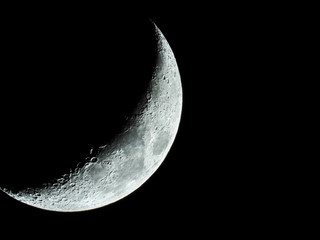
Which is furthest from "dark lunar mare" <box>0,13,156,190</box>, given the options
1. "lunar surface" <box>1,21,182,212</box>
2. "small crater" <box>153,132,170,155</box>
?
Answer: "small crater" <box>153,132,170,155</box>

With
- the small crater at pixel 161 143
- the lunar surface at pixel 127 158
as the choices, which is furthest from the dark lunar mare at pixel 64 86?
the small crater at pixel 161 143

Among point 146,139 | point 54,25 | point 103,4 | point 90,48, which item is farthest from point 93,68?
point 146,139

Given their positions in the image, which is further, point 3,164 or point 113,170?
point 113,170

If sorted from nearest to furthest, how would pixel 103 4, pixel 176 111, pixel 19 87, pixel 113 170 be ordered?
pixel 19 87 → pixel 103 4 → pixel 113 170 → pixel 176 111

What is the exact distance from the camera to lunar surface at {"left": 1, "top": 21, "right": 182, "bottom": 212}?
1.92m

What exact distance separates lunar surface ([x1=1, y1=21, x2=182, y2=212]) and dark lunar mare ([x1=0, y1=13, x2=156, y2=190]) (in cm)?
12

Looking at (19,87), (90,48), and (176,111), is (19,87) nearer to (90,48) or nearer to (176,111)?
(90,48)

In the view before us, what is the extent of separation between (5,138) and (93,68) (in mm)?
705

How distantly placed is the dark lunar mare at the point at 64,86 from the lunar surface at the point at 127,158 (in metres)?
0.12

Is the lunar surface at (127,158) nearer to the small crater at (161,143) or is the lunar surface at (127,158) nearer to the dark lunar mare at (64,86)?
the small crater at (161,143)

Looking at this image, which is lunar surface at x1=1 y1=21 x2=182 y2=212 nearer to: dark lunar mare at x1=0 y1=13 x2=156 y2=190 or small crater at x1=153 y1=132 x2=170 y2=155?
small crater at x1=153 y1=132 x2=170 y2=155

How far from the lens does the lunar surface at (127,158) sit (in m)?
1.92

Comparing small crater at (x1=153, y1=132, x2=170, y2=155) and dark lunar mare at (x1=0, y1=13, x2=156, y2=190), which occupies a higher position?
dark lunar mare at (x1=0, y1=13, x2=156, y2=190)

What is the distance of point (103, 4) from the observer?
1810 millimetres
